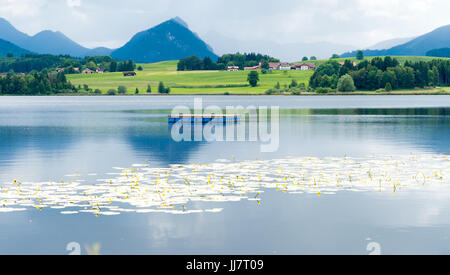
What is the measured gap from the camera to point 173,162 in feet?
140

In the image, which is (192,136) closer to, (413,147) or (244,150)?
(244,150)

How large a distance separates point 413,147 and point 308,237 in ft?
111

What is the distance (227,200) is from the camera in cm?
2819

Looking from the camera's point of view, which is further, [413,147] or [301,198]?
[413,147]

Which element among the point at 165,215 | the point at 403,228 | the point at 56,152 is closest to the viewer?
the point at 403,228

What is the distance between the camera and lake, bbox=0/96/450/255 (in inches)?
841

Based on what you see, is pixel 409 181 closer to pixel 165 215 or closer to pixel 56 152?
pixel 165 215

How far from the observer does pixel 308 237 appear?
2195 cm

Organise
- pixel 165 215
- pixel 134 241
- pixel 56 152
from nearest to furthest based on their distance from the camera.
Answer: pixel 134 241 < pixel 165 215 < pixel 56 152

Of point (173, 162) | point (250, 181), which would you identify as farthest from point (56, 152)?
point (250, 181)

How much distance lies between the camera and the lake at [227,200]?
70.1ft

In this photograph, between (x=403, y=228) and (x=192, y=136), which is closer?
(x=403, y=228)

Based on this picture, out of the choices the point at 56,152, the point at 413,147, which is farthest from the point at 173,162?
the point at 413,147
